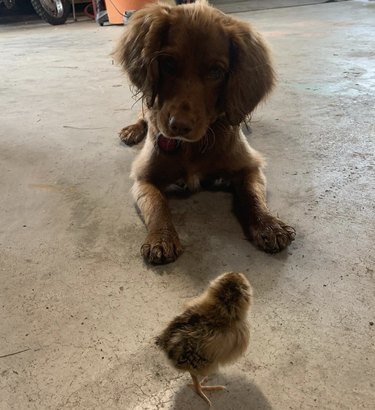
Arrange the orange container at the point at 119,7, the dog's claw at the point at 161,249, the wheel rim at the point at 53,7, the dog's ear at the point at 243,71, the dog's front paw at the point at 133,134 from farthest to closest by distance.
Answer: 1. the wheel rim at the point at 53,7
2. the orange container at the point at 119,7
3. the dog's front paw at the point at 133,134
4. the dog's ear at the point at 243,71
5. the dog's claw at the point at 161,249

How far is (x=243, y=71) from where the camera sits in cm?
206

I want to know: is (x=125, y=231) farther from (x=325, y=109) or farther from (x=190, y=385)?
(x=325, y=109)

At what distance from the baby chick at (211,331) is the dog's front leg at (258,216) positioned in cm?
65

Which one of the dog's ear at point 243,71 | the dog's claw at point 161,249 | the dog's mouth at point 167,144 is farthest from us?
the dog's mouth at point 167,144

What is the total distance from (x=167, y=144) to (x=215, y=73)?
425 millimetres

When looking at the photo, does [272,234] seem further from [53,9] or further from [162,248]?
[53,9]

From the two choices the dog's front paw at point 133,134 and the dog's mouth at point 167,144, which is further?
the dog's front paw at point 133,134

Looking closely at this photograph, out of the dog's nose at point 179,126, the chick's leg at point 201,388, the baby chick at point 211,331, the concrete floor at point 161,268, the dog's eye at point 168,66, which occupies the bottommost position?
the concrete floor at point 161,268

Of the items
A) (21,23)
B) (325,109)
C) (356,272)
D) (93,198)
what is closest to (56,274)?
(93,198)

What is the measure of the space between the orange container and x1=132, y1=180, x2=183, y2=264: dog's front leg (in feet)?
17.3

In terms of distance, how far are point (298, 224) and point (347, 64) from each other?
3.14 metres

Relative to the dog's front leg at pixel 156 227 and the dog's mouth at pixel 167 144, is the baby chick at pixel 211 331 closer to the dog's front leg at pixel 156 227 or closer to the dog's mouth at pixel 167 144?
the dog's front leg at pixel 156 227

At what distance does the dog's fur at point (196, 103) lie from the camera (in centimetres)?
189

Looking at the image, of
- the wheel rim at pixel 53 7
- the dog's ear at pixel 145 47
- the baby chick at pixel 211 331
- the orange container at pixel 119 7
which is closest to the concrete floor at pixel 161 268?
the baby chick at pixel 211 331
